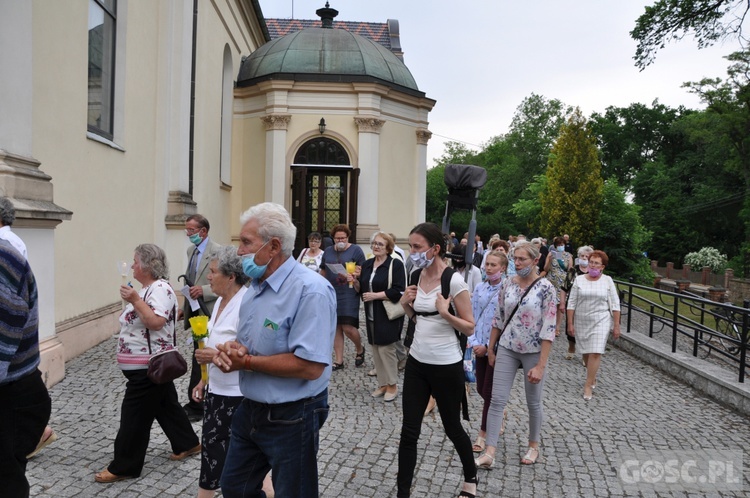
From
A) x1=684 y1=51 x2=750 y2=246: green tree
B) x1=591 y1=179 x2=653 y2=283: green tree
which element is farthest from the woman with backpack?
x1=684 y1=51 x2=750 y2=246: green tree

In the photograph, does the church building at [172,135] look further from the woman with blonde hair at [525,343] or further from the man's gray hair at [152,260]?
the woman with blonde hair at [525,343]

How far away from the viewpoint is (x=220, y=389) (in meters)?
3.94

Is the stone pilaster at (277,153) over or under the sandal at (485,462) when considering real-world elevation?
over

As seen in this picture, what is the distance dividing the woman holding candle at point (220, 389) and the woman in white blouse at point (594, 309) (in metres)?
5.58

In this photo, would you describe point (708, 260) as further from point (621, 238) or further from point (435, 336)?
point (435, 336)

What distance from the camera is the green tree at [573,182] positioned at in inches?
1360

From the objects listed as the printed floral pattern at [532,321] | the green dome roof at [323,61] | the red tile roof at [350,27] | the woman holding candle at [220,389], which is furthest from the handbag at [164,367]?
the red tile roof at [350,27]

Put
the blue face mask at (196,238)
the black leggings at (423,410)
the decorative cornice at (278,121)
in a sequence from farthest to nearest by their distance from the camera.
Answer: the decorative cornice at (278,121), the blue face mask at (196,238), the black leggings at (423,410)

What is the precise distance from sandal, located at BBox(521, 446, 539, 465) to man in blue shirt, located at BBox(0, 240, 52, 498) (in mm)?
3730

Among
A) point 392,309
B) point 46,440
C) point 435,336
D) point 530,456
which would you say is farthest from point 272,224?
point 392,309

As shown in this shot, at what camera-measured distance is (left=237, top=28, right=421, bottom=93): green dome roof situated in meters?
19.4

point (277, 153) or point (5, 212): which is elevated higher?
point (277, 153)

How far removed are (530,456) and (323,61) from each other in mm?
16817

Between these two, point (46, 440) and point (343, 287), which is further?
point (343, 287)
